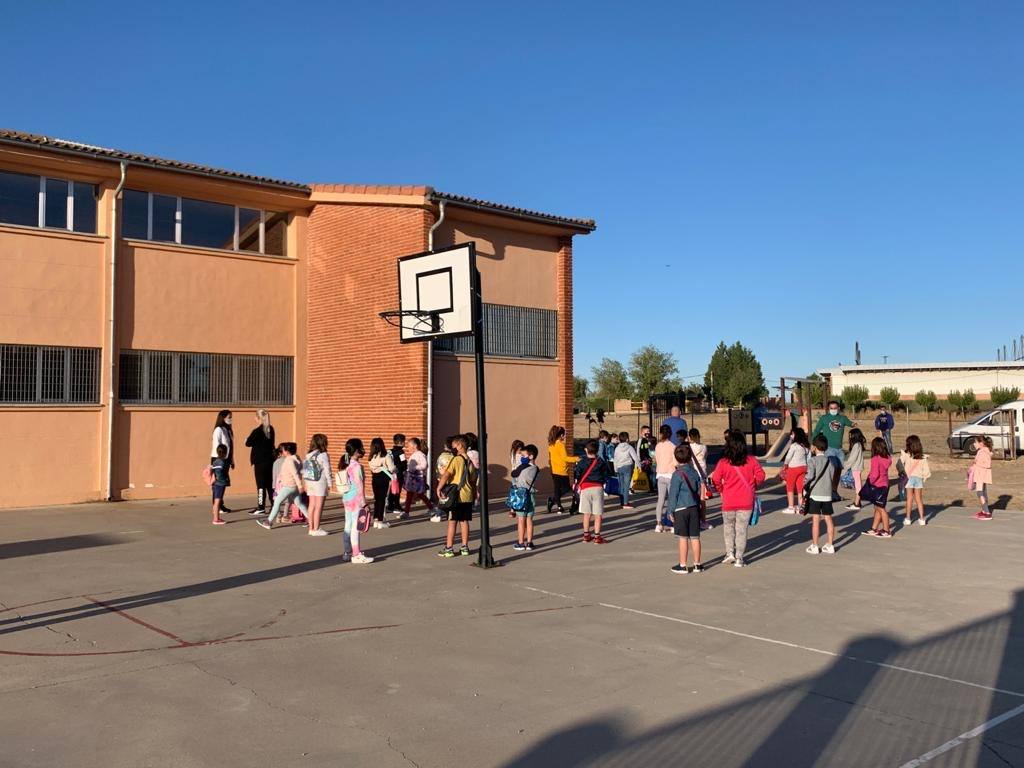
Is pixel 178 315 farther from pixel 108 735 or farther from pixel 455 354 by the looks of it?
pixel 108 735

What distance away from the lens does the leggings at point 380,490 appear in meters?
14.3

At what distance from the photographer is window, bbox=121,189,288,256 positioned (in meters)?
18.1

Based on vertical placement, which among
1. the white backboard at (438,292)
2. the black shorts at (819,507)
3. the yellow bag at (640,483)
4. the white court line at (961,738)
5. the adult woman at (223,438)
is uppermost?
the white backboard at (438,292)

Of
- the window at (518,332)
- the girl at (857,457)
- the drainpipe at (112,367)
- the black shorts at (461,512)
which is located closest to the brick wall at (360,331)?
the window at (518,332)

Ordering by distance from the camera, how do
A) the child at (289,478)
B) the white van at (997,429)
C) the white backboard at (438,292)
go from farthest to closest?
the white van at (997,429) → the child at (289,478) → the white backboard at (438,292)

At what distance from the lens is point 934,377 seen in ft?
270

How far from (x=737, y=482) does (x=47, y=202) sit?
14.1 m

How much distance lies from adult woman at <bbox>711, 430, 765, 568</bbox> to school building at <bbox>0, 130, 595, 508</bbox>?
8.23m

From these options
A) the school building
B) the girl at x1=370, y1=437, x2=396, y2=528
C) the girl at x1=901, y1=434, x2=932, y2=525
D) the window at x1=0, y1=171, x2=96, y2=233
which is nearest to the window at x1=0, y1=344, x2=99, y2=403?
the school building

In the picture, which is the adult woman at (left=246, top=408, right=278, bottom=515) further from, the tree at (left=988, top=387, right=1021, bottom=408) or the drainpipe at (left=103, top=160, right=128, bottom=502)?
the tree at (left=988, top=387, right=1021, bottom=408)

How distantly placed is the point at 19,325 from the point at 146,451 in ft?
11.0

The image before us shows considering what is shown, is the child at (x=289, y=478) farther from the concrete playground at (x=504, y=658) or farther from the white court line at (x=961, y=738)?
the white court line at (x=961, y=738)

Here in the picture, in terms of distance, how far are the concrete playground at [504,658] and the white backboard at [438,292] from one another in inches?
124

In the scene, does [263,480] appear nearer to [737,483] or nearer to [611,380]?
[737,483]
